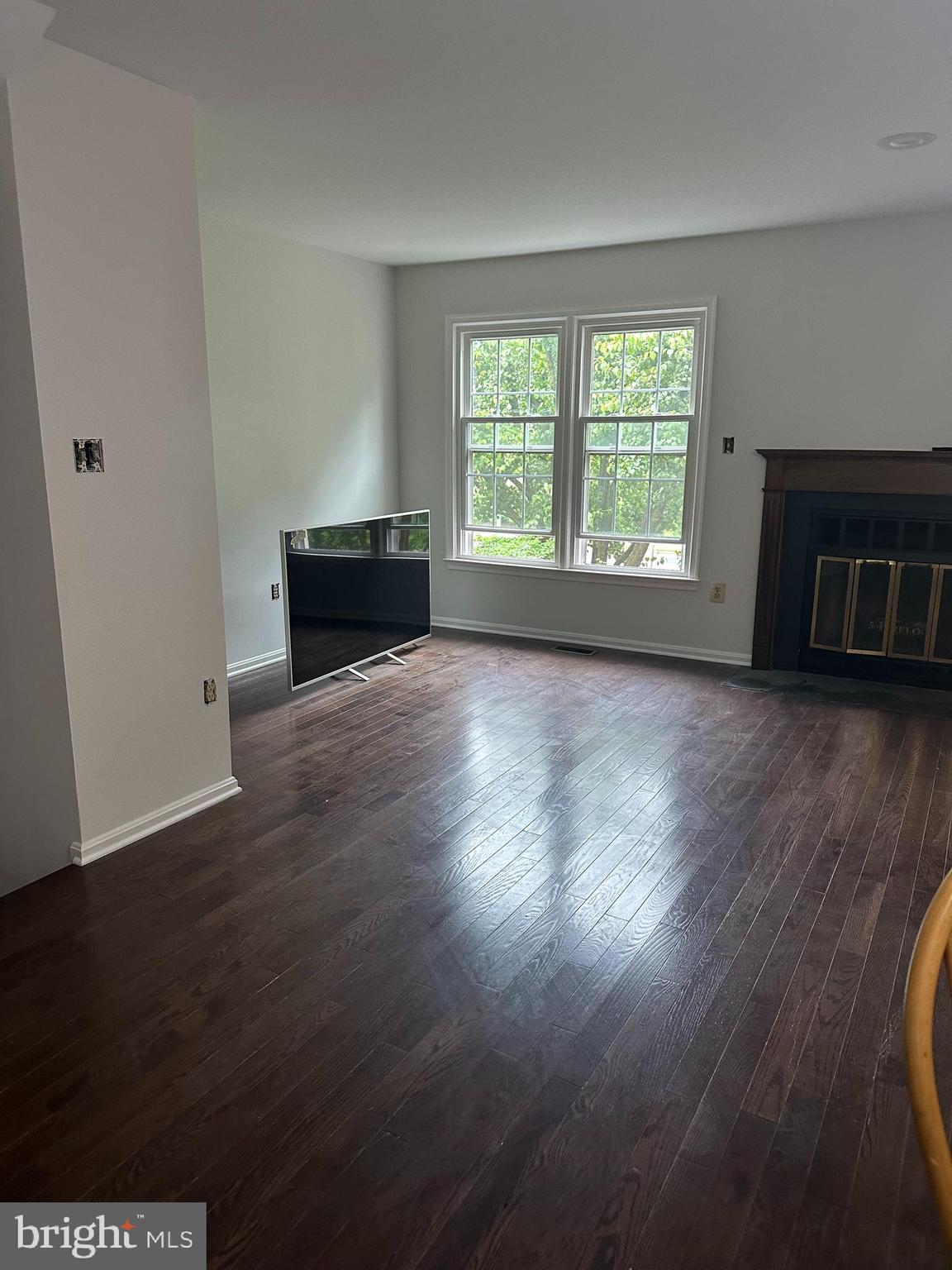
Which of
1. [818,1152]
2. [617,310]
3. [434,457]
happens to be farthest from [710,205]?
[818,1152]

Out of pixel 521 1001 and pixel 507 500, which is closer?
pixel 521 1001

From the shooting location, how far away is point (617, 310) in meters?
5.45

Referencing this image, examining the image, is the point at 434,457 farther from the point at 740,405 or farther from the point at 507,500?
the point at 740,405

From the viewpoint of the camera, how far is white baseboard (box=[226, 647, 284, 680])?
5211 millimetres

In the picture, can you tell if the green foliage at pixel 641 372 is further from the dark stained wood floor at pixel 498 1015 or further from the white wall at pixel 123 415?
the white wall at pixel 123 415

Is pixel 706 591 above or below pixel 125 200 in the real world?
below

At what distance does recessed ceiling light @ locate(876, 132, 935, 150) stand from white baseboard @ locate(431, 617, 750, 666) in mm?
2898

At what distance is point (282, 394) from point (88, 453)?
2722mm

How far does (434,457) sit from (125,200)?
3.64m

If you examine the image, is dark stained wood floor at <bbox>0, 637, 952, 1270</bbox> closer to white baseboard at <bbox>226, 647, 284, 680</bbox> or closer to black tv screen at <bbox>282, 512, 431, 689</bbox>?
black tv screen at <bbox>282, 512, 431, 689</bbox>

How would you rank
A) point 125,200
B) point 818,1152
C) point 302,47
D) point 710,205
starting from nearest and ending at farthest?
point 818,1152
point 302,47
point 125,200
point 710,205

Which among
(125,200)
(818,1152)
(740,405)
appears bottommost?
(818,1152)

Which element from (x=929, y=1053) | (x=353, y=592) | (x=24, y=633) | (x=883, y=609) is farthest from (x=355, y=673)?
(x=929, y=1053)

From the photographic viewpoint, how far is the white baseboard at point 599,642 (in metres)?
5.55
